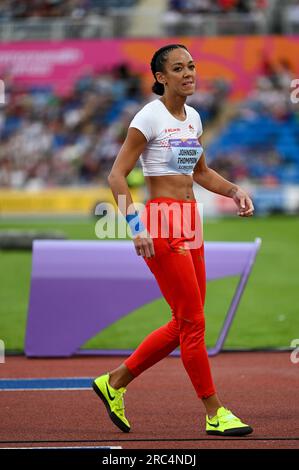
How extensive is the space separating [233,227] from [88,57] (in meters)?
12.9

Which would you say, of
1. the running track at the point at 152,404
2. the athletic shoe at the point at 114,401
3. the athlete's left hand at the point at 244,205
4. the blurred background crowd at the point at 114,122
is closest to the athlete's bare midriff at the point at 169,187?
the athlete's left hand at the point at 244,205

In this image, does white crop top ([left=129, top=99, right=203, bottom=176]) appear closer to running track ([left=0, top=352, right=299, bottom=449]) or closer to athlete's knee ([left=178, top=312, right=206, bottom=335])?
athlete's knee ([left=178, top=312, right=206, bottom=335])

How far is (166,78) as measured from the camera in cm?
649

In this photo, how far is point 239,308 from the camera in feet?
43.1

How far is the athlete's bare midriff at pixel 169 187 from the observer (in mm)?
6414

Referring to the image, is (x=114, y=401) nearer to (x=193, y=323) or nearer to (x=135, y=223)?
(x=193, y=323)

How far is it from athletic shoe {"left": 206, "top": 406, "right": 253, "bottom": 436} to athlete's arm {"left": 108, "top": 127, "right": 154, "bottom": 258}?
1036mm

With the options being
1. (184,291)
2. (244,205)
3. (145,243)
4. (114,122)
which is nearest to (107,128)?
(114,122)

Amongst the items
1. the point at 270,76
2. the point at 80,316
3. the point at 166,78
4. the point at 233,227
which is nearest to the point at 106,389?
the point at 166,78

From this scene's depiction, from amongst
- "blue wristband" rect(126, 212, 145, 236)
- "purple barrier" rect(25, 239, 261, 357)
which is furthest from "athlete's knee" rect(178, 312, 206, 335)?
"purple barrier" rect(25, 239, 261, 357)

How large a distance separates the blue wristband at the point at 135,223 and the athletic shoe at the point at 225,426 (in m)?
1.17

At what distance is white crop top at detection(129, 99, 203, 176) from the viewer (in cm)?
637

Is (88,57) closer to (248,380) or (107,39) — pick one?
(107,39)

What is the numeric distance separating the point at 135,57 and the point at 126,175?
99.2ft
